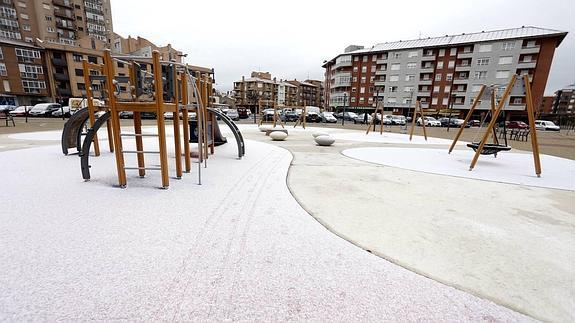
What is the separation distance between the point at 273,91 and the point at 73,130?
3233 inches

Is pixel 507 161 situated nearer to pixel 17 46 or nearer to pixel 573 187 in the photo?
pixel 573 187

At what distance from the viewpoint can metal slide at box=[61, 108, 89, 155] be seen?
662cm

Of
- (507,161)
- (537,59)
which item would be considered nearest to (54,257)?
(507,161)

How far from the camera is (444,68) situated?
4878cm

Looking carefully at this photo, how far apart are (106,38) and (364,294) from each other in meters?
78.3

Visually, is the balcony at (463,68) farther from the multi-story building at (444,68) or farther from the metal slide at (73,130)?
the metal slide at (73,130)

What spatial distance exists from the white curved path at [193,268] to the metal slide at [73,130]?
133 inches

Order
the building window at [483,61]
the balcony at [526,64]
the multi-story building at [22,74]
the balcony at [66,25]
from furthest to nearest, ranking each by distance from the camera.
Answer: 1. the balcony at [66,25]
2. the building window at [483,61]
3. the balcony at [526,64]
4. the multi-story building at [22,74]

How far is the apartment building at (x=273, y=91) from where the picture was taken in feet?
284

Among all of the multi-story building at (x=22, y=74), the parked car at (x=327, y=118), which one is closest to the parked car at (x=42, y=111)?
the multi-story building at (x=22, y=74)

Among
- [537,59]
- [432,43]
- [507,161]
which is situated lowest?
[507,161]

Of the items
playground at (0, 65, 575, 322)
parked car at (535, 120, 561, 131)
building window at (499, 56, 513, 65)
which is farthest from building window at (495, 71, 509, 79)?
playground at (0, 65, 575, 322)

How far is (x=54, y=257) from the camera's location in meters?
2.31

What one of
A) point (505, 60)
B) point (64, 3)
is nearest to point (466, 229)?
point (505, 60)
